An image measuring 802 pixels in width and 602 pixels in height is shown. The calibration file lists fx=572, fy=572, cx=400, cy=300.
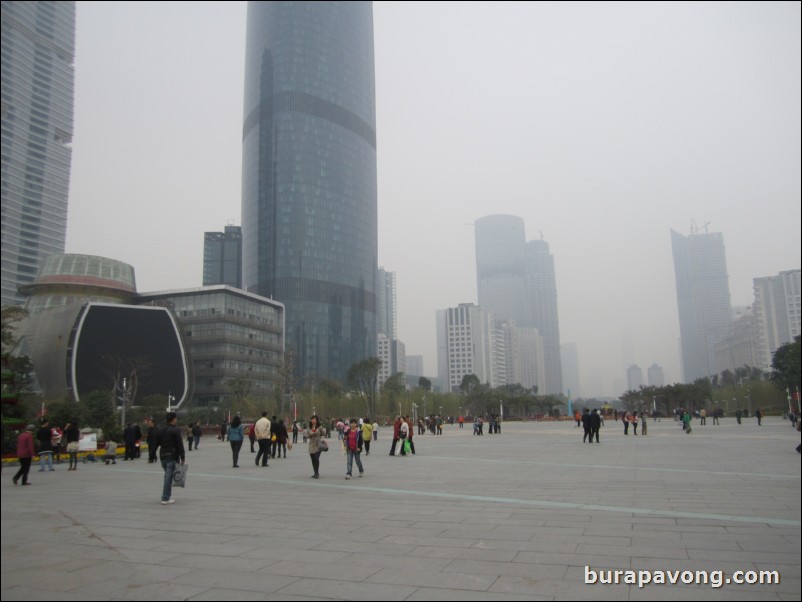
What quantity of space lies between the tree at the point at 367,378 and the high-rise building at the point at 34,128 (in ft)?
252

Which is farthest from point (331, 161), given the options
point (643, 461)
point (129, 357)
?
point (643, 461)

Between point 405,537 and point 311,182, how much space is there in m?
150

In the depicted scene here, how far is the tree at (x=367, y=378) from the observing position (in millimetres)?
84000

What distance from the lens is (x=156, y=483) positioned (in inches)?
541

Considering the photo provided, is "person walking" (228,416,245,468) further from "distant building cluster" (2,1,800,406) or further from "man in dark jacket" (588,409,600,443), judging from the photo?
"distant building cluster" (2,1,800,406)

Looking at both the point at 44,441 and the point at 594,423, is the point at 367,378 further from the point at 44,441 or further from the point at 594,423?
the point at 44,441

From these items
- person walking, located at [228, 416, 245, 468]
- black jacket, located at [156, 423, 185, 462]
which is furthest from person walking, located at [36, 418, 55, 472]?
black jacket, located at [156, 423, 185, 462]

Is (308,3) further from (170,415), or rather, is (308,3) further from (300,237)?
(170,415)

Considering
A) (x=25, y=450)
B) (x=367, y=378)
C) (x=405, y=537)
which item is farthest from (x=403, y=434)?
(x=367, y=378)

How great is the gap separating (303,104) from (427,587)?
160485 mm

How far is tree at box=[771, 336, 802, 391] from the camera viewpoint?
18.4ft

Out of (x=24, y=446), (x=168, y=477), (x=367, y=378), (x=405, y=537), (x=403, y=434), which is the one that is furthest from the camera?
(x=367, y=378)

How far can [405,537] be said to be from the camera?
7043 millimetres

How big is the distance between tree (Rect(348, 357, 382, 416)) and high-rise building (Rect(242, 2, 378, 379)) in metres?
51.4
